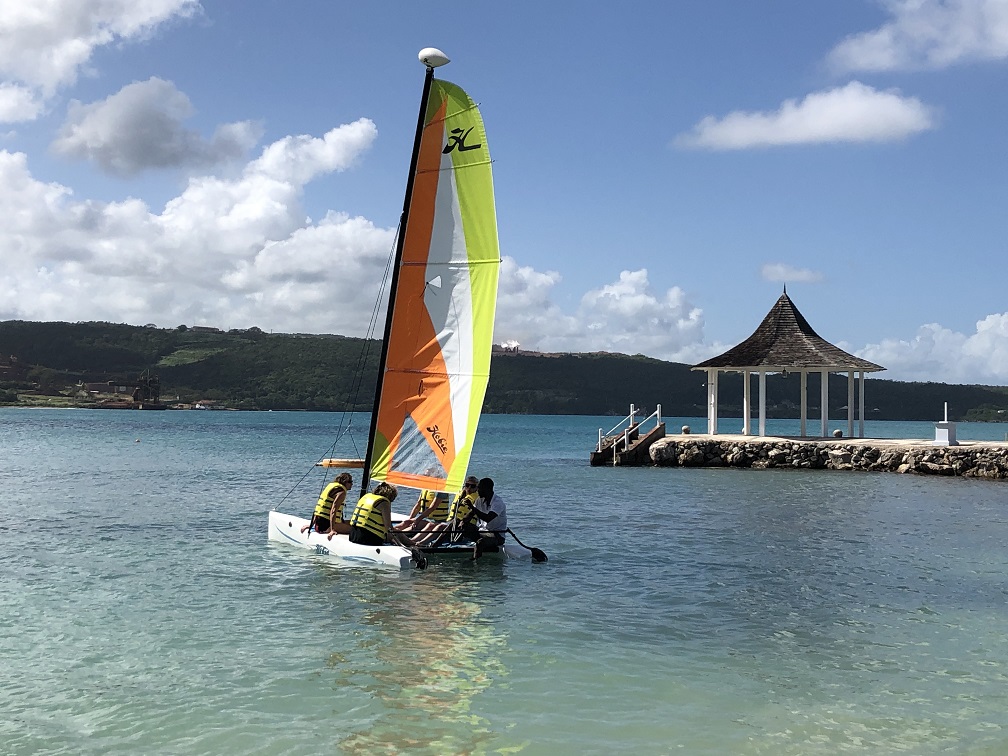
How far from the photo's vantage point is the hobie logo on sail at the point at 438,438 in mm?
13320

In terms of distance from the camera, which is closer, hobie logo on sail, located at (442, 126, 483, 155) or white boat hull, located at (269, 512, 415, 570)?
white boat hull, located at (269, 512, 415, 570)

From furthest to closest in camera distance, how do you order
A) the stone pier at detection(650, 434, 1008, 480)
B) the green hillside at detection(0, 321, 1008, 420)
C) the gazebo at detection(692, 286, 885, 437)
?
the green hillside at detection(0, 321, 1008, 420) → the gazebo at detection(692, 286, 885, 437) → the stone pier at detection(650, 434, 1008, 480)

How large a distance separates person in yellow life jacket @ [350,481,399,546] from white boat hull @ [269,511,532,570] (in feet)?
0.40

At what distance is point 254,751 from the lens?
21.4 ft

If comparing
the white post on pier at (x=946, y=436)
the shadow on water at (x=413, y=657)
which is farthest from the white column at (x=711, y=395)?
the shadow on water at (x=413, y=657)

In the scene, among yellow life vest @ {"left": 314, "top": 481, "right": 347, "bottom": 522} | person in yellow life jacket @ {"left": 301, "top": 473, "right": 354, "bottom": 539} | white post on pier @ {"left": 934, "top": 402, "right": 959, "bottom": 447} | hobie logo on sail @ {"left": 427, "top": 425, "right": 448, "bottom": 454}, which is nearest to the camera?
hobie logo on sail @ {"left": 427, "top": 425, "right": 448, "bottom": 454}

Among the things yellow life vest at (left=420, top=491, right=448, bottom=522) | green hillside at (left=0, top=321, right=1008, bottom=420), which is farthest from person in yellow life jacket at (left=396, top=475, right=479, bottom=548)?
green hillside at (left=0, top=321, right=1008, bottom=420)

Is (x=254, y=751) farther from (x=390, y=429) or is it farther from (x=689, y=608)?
(x=390, y=429)

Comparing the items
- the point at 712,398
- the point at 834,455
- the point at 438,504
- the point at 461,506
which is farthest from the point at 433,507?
the point at 712,398

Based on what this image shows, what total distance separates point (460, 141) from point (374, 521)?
5551mm

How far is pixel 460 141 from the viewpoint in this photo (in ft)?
42.8

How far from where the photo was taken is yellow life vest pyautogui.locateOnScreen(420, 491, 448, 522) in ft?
47.0

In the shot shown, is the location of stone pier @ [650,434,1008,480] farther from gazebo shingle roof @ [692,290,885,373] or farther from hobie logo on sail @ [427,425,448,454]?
hobie logo on sail @ [427,425,448,454]

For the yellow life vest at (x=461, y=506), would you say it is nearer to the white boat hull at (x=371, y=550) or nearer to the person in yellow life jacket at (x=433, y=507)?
the white boat hull at (x=371, y=550)
